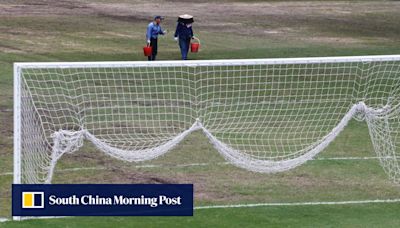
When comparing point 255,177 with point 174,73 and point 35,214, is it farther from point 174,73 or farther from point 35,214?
point 174,73

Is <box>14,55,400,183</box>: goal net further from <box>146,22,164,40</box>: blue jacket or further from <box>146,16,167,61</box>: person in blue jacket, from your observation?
<box>146,22,164,40</box>: blue jacket

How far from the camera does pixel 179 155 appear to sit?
20781mm

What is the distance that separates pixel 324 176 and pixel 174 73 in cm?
865

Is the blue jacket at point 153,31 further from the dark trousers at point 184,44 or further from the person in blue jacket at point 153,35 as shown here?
the dark trousers at point 184,44

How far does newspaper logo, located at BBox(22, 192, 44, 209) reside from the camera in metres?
16.1

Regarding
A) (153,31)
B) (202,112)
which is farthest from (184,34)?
(202,112)

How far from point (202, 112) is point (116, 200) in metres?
4.81

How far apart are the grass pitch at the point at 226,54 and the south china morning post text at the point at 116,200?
284 millimetres

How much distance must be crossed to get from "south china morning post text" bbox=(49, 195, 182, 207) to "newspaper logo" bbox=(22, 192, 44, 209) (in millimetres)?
152

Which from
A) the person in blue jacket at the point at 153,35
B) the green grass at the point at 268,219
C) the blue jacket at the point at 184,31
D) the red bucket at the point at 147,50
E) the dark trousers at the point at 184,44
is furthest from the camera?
the blue jacket at the point at 184,31

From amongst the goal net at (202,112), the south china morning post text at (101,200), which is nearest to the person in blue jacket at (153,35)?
the goal net at (202,112)

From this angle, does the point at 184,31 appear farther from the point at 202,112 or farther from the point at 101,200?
the point at 101,200

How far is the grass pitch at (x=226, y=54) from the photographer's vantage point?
55.9 feet

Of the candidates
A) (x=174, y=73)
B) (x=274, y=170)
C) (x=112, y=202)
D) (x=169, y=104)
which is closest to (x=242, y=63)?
(x=274, y=170)
